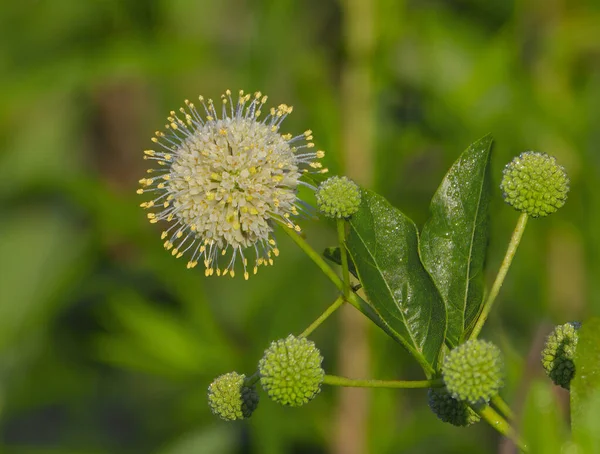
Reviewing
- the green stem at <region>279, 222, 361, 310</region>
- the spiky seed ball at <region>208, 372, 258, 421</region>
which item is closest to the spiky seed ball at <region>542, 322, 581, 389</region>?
the green stem at <region>279, 222, 361, 310</region>

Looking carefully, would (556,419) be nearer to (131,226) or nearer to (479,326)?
(479,326)

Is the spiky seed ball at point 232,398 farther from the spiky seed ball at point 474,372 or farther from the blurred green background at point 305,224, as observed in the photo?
the blurred green background at point 305,224

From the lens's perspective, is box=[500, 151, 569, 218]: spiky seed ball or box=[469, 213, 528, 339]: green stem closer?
box=[469, 213, 528, 339]: green stem

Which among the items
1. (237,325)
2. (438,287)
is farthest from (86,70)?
(438,287)

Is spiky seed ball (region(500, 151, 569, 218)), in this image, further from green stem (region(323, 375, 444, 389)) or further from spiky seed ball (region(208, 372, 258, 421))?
spiky seed ball (region(208, 372, 258, 421))

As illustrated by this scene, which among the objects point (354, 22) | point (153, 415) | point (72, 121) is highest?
point (354, 22)

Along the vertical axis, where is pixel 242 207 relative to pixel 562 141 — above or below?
below
